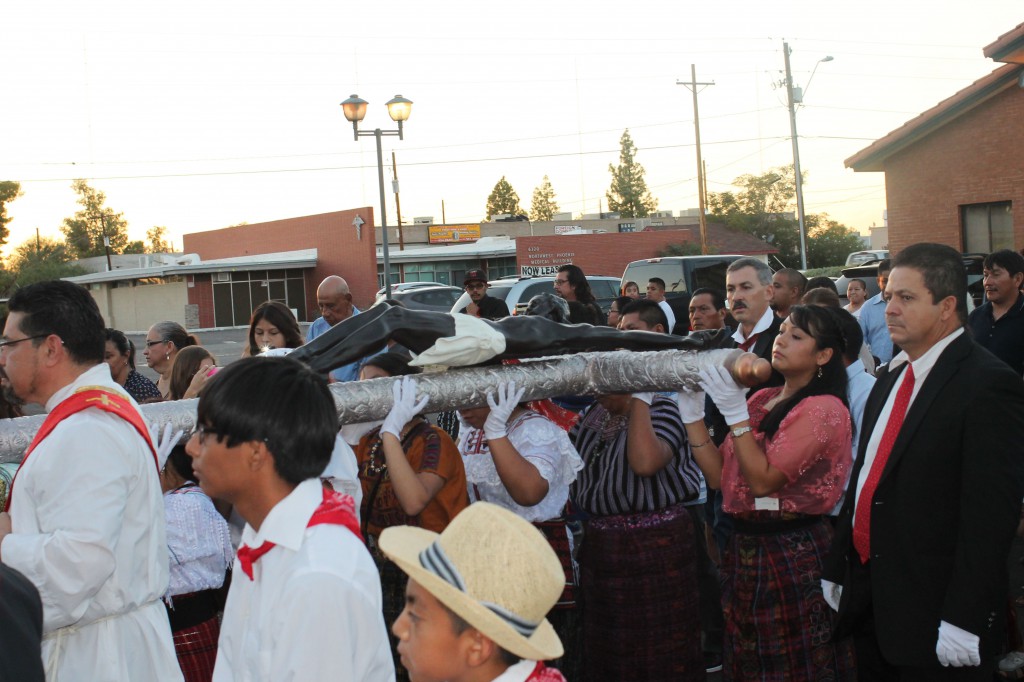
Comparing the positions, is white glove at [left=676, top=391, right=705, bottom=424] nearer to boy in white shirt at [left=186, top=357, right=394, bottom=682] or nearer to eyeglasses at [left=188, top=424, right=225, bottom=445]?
boy in white shirt at [left=186, top=357, right=394, bottom=682]

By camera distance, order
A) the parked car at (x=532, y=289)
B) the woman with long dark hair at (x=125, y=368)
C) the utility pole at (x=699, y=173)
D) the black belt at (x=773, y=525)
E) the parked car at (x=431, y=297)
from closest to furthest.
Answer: the black belt at (x=773, y=525) < the woman with long dark hair at (x=125, y=368) < the parked car at (x=532, y=289) < the parked car at (x=431, y=297) < the utility pole at (x=699, y=173)

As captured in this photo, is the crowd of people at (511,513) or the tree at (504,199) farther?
the tree at (504,199)

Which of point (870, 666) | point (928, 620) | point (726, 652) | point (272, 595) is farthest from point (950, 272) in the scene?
point (272, 595)

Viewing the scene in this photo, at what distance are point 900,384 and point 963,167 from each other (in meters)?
17.2

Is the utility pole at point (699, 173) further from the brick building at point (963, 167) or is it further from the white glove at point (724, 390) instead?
the white glove at point (724, 390)

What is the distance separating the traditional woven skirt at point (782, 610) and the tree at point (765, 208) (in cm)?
5913

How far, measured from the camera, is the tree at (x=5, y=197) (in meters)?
49.9

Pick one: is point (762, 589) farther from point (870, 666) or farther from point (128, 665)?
point (128, 665)

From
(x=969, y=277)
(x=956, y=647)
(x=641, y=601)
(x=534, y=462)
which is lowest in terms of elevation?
(x=641, y=601)

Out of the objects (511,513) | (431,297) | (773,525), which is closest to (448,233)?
(431,297)

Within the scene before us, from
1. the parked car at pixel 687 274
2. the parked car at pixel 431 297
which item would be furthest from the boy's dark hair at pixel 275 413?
the parked car at pixel 431 297

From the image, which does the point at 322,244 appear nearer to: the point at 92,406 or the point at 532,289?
A: the point at 532,289

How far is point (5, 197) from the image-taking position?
165 ft

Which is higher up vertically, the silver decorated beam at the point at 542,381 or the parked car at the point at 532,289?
the parked car at the point at 532,289
